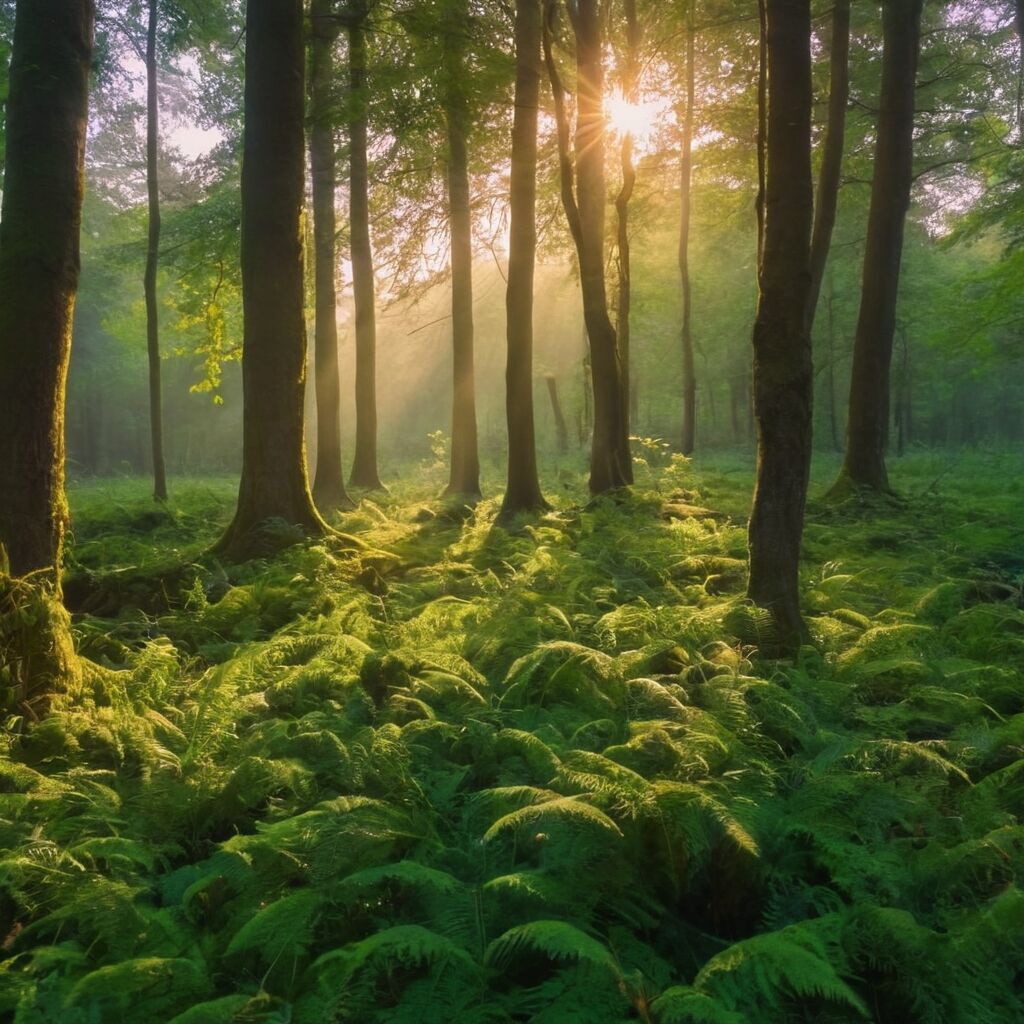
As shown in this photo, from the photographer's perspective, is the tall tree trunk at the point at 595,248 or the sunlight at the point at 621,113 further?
the sunlight at the point at 621,113

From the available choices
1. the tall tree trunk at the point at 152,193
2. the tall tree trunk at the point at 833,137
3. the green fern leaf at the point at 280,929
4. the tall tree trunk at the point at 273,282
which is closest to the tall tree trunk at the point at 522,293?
the tall tree trunk at the point at 273,282

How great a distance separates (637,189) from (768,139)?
14187 mm

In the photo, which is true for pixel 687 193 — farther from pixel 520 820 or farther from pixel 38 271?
pixel 520 820

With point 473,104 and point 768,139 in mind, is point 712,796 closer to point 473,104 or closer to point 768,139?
point 768,139

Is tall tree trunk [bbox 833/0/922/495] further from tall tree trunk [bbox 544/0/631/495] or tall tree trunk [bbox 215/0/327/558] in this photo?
tall tree trunk [bbox 215/0/327/558]

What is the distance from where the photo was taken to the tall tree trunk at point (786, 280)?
548 centimetres

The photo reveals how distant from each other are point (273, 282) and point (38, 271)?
3933 millimetres

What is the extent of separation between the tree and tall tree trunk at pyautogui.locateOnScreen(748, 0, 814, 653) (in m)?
7.36

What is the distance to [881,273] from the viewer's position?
44.0 feet

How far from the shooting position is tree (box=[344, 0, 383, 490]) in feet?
38.2

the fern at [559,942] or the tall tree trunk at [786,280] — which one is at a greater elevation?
the tall tree trunk at [786,280]

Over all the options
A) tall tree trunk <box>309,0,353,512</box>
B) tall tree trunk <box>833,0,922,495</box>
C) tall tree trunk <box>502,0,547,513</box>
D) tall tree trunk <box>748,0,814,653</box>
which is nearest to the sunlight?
tall tree trunk <box>502,0,547,513</box>

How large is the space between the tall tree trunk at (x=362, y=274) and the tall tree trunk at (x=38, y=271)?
714cm

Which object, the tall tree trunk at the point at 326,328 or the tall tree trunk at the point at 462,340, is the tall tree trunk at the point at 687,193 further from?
the tall tree trunk at the point at 326,328
